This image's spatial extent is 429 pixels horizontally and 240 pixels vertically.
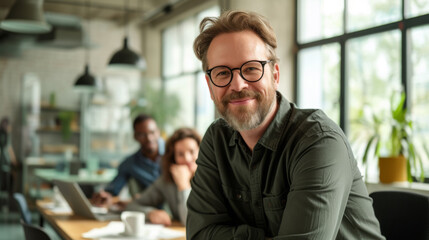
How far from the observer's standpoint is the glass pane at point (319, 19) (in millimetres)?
5152

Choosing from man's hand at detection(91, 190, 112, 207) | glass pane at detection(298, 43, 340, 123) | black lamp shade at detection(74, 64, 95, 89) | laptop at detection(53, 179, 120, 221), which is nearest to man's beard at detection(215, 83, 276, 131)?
laptop at detection(53, 179, 120, 221)

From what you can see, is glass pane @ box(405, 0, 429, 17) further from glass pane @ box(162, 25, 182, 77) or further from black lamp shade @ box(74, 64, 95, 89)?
glass pane @ box(162, 25, 182, 77)

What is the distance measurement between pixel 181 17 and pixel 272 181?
7.31 meters

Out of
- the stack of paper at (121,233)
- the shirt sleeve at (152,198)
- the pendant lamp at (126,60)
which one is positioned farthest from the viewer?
the pendant lamp at (126,60)

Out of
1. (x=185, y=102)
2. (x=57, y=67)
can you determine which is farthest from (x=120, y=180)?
(x=57, y=67)

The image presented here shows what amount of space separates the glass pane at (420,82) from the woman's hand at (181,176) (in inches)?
87.7

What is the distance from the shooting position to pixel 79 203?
8.84ft

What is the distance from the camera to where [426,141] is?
4062 mm

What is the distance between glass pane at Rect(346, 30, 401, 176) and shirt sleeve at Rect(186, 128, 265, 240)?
258 cm

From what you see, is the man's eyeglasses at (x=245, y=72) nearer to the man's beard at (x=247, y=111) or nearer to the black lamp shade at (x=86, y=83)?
the man's beard at (x=247, y=111)

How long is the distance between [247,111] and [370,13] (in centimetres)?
365

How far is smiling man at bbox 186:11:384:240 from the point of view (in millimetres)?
1350

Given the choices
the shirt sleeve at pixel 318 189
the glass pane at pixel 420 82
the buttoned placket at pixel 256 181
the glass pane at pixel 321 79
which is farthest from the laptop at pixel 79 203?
the glass pane at pixel 321 79

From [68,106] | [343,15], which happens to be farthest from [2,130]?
[343,15]
